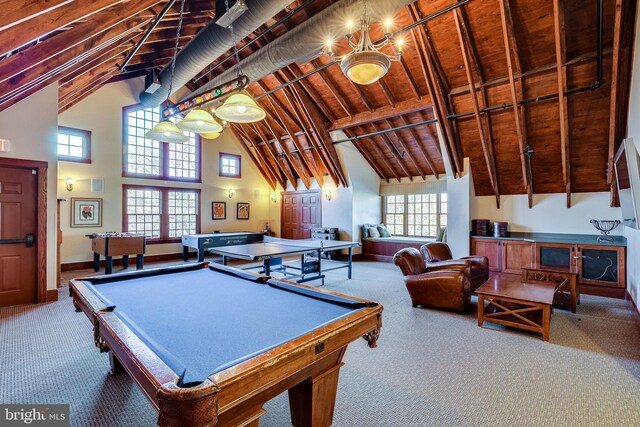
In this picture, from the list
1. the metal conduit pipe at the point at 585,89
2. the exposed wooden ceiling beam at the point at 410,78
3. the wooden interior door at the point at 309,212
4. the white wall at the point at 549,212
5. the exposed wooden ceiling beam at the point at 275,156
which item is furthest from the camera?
the wooden interior door at the point at 309,212

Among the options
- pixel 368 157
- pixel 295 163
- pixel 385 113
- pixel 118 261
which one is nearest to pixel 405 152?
pixel 368 157

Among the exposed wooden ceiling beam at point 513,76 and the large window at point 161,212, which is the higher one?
the exposed wooden ceiling beam at point 513,76

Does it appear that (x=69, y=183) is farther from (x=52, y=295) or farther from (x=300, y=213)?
(x=300, y=213)

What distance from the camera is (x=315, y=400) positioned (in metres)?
1.75

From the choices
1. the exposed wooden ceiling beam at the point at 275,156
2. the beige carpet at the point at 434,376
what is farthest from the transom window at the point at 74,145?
the beige carpet at the point at 434,376

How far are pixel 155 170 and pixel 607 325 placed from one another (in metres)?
10.1

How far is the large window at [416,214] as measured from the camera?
8.72m

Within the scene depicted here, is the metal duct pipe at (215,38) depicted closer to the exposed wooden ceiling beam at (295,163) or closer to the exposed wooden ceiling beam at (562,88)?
the exposed wooden ceiling beam at (295,163)

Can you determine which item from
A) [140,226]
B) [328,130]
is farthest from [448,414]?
[140,226]

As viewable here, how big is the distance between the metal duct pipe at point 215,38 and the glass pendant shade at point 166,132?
1397 millimetres

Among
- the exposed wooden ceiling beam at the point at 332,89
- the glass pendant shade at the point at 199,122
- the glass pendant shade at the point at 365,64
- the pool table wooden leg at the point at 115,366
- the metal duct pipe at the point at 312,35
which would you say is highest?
the exposed wooden ceiling beam at the point at 332,89

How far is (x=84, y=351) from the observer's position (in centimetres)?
315

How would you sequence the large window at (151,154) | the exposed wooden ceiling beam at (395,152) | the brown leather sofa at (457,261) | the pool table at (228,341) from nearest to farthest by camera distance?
the pool table at (228,341), the brown leather sofa at (457,261), the exposed wooden ceiling beam at (395,152), the large window at (151,154)

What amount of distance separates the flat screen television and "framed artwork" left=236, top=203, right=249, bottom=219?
369 inches
